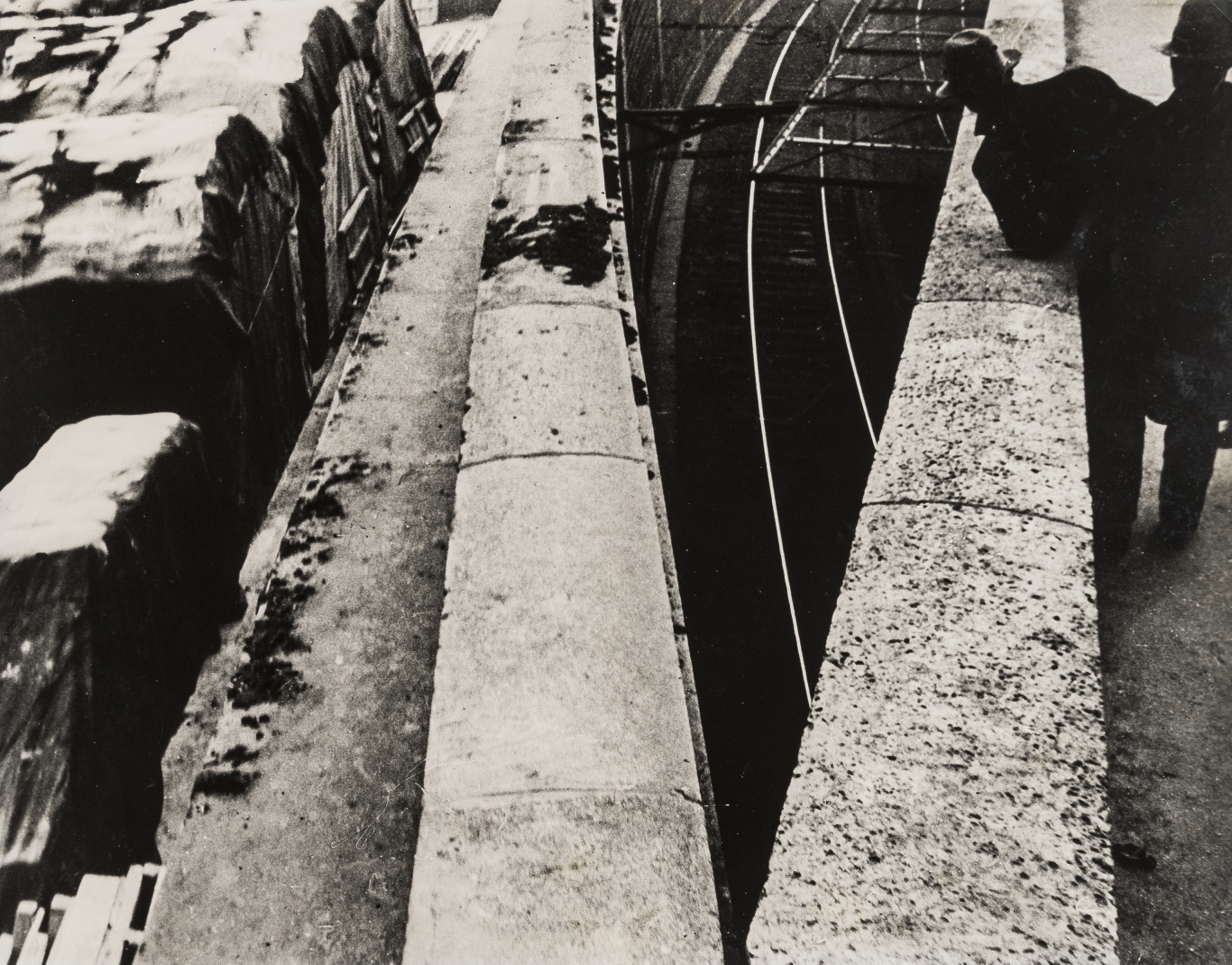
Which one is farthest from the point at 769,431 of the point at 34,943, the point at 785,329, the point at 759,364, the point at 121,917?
the point at 34,943

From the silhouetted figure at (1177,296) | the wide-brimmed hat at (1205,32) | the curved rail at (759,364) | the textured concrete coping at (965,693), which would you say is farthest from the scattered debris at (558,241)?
the wide-brimmed hat at (1205,32)

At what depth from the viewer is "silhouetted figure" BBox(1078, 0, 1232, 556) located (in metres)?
2.82

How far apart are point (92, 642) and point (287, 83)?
2251 mm

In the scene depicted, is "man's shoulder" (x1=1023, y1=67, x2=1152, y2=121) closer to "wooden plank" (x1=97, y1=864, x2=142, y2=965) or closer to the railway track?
the railway track

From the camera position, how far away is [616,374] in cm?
320

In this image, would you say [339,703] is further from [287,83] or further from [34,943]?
[287,83]

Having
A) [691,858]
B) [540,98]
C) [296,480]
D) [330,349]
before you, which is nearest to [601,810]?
[691,858]

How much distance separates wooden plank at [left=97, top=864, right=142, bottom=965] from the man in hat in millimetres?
3904

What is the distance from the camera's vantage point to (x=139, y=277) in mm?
2564

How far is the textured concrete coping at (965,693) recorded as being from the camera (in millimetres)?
1944

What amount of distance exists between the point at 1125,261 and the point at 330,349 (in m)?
3.30

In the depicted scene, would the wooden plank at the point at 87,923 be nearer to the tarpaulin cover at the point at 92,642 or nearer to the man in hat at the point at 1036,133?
the tarpaulin cover at the point at 92,642

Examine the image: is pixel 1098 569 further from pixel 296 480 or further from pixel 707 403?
pixel 296 480

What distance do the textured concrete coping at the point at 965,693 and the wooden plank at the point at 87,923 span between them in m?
1.73
